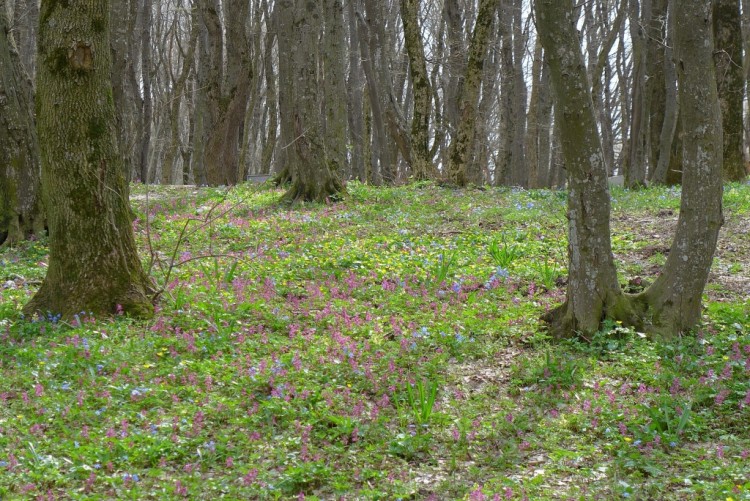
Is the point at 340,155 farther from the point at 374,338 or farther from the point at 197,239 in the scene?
the point at 374,338

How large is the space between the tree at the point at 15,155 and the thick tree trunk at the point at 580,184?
7.45 meters

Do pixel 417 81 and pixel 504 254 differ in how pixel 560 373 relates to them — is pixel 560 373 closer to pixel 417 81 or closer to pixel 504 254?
pixel 504 254

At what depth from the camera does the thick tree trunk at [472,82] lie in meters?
14.9

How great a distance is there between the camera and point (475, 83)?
1499cm

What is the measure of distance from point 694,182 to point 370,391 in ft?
10.5

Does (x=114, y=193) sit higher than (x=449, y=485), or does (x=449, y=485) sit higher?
(x=114, y=193)

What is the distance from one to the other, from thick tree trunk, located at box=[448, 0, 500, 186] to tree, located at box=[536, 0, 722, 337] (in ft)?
30.2

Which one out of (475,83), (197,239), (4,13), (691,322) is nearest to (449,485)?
(691,322)

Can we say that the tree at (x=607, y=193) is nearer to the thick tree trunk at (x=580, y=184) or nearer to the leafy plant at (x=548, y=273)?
the thick tree trunk at (x=580, y=184)

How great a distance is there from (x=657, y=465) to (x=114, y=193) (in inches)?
204

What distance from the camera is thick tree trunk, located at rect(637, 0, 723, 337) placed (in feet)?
18.8

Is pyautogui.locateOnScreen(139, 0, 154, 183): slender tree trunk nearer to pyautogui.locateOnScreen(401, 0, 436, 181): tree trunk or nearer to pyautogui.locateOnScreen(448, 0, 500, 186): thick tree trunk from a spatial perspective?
pyautogui.locateOnScreen(401, 0, 436, 181): tree trunk

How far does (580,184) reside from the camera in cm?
603

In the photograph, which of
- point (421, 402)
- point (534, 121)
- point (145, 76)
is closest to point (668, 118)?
point (534, 121)
